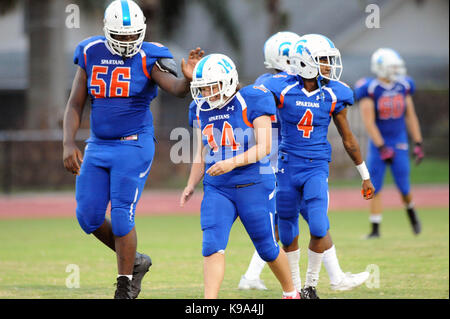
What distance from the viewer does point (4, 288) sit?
7414mm

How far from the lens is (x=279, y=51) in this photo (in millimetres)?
7570

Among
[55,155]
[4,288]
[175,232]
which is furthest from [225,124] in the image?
[55,155]

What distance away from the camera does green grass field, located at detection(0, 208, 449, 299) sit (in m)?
7.34

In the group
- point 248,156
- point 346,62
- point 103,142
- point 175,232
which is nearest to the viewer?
point 248,156

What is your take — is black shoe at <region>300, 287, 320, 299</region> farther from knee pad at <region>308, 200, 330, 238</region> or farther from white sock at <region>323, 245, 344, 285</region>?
knee pad at <region>308, 200, 330, 238</region>

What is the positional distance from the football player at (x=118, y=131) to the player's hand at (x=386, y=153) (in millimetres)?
5362

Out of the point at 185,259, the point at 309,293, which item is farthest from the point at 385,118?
the point at 309,293

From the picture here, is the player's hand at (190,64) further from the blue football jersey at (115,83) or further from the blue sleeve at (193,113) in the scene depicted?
the blue football jersey at (115,83)

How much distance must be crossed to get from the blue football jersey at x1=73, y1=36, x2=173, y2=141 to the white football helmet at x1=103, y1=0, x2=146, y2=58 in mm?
120

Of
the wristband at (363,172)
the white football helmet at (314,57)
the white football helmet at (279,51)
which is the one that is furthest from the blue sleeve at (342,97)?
the white football helmet at (279,51)

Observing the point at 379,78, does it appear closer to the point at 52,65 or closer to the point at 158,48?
the point at 158,48

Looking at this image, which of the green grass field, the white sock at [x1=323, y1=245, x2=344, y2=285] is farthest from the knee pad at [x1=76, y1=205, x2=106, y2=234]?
the white sock at [x1=323, y1=245, x2=344, y2=285]

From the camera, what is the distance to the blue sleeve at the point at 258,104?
5910 mm

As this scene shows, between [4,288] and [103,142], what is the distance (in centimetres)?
191
